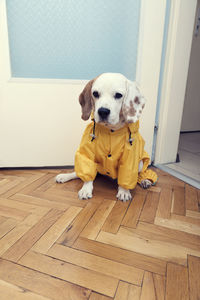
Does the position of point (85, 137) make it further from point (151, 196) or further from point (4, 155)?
point (4, 155)

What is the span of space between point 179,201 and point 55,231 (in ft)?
2.47

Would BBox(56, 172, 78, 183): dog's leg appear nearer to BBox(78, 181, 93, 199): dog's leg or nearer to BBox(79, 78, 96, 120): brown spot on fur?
BBox(78, 181, 93, 199): dog's leg

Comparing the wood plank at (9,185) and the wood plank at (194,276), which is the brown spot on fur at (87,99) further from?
the wood plank at (194,276)

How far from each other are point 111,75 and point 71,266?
90 centimetres

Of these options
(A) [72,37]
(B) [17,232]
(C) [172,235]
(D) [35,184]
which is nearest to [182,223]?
(C) [172,235]

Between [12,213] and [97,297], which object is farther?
[12,213]

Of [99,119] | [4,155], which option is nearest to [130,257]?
[99,119]

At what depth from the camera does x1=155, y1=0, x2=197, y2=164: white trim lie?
1.55 meters

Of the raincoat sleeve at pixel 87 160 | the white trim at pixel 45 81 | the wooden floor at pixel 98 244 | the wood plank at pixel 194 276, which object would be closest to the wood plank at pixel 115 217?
the wooden floor at pixel 98 244

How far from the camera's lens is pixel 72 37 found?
60.4 inches

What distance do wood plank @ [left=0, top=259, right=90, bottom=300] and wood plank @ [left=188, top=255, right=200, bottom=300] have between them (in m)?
0.34

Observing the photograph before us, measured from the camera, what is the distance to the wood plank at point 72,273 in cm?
72

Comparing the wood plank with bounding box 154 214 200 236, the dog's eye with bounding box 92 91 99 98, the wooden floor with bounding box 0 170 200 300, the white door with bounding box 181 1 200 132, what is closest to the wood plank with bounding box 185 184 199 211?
the wooden floor with bounding box 0 170 200 300

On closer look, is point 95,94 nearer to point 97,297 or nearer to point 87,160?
point 87,160
